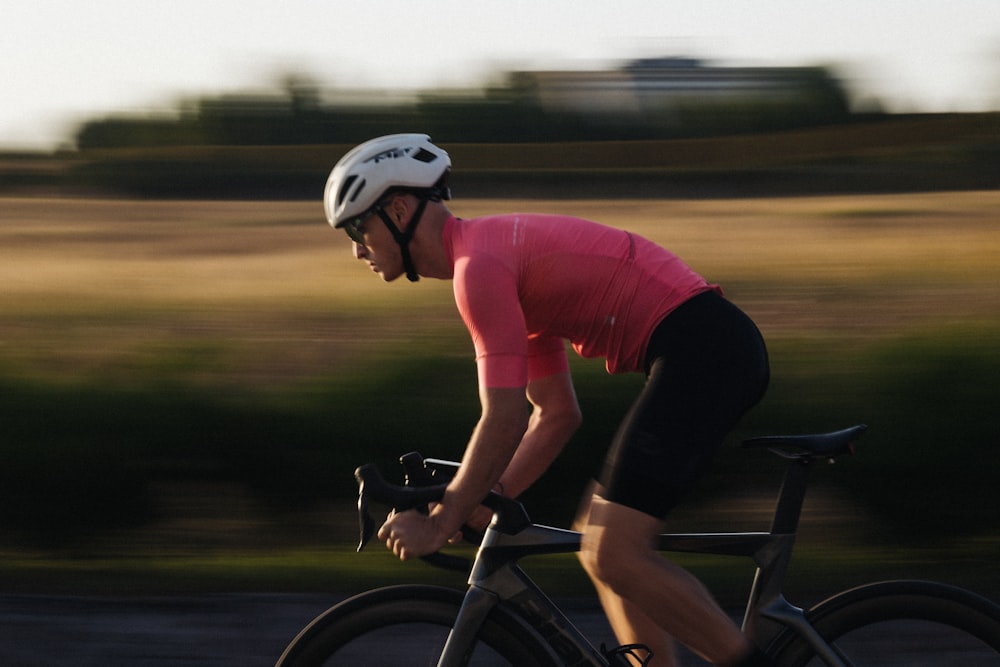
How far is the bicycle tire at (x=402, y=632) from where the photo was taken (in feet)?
9.11

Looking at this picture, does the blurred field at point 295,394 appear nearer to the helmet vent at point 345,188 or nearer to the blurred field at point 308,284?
the blurred field at point 308,284

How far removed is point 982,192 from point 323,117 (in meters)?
8.80

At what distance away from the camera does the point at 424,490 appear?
2662 millimetres

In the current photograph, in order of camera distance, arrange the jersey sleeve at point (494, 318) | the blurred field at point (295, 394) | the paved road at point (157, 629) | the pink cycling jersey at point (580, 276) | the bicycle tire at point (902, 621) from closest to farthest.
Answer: the jersey sleeve at point (494, 318), the pink cycling jersey at point (580, 276), the bicycle tire at point (902, 621), the paved road at point (157, 629), the blurred field at point (295, 394)

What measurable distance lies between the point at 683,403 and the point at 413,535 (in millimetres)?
589

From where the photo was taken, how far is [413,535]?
8.61 ft

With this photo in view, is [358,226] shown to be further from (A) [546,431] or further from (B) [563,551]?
(B) [563,551]

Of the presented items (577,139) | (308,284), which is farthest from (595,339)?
(577,139)

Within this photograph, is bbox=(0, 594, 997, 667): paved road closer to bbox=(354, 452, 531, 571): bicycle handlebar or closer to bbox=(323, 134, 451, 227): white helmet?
bbox=(354, 452, 531, 571): bicycle handlebar

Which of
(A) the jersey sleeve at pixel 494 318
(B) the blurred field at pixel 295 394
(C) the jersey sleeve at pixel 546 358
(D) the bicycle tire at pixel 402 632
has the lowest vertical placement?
(B) the blurred field at pixel 295 394

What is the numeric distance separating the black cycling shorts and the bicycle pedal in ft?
1.14

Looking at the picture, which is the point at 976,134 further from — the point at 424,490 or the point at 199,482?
the point at 424,490

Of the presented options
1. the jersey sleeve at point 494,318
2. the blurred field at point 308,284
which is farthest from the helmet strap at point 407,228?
the blurred field at point 308,284

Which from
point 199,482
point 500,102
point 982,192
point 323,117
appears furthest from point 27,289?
point 500,102
